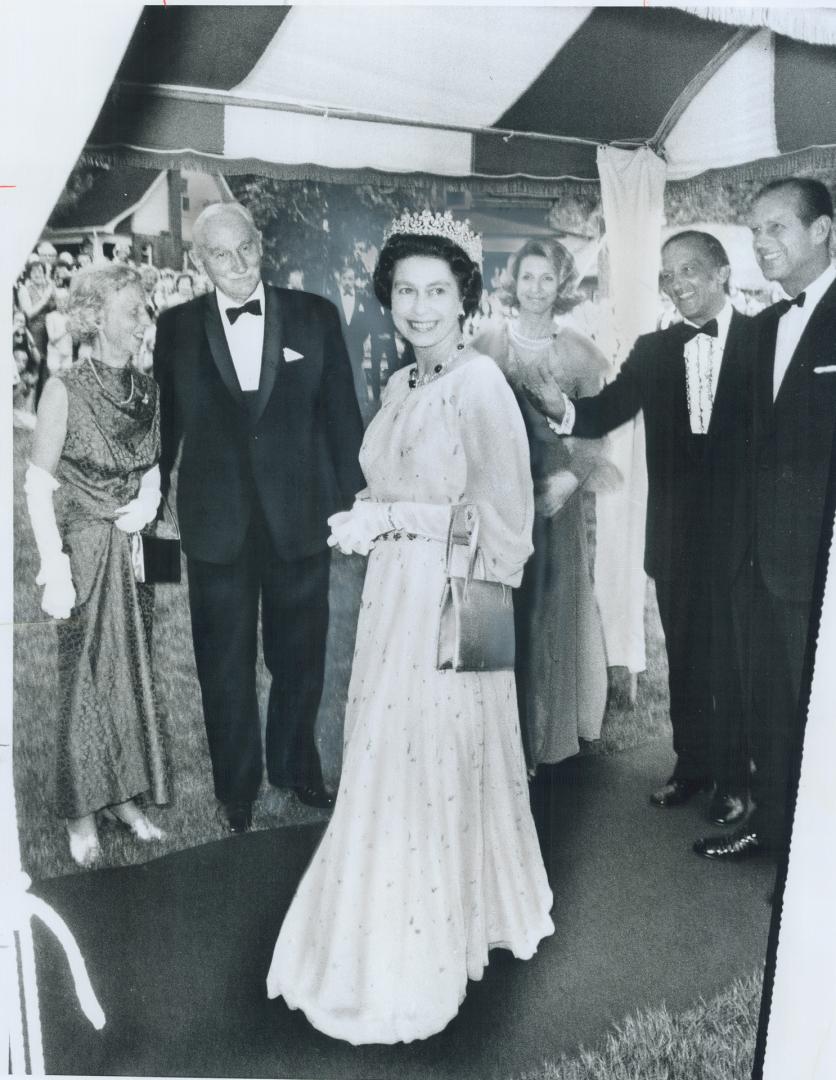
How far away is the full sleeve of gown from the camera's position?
218cm

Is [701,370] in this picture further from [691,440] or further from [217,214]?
[217,214]

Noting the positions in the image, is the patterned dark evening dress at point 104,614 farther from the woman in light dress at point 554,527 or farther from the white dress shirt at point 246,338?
the woman in light dress at point 554,527

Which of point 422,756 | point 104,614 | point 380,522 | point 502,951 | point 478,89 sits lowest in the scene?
point 502,951

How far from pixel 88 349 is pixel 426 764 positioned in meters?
1.28

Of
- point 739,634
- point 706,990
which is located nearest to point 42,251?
point 739,634

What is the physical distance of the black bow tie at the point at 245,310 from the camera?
224 centimetres

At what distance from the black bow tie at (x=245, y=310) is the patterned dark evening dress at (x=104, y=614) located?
25cm

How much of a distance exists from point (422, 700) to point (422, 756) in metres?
0.13

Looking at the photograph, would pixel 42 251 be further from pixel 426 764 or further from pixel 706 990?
pixel 706 990

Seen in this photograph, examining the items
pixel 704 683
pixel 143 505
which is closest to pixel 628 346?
pixel 704 683

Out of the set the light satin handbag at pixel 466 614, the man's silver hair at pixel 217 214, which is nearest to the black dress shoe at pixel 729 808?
the light satin handbag at pixel 466 614

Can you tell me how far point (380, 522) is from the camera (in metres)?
2.21

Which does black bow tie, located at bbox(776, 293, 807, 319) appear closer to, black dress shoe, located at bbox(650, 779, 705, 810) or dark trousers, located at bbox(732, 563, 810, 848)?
dark trousers, located at bbox(732, 563, 810, 848)

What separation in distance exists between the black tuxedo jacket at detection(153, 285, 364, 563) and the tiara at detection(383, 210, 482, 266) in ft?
0.86
